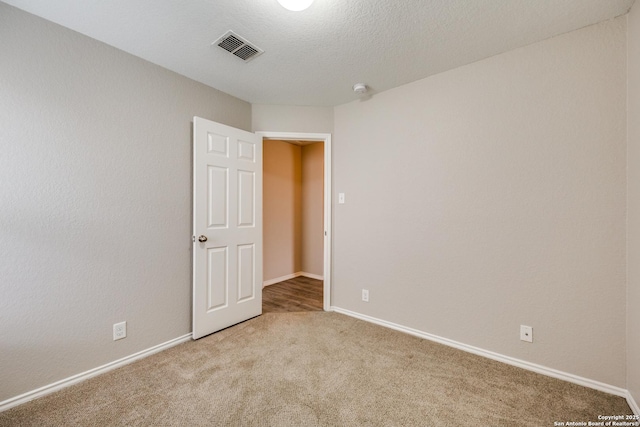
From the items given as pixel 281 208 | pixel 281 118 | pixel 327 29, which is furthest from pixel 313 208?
pixel 327 29

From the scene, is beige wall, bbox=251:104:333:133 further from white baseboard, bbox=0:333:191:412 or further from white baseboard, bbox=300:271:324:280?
white baseboard, bbox=300:271:324:280

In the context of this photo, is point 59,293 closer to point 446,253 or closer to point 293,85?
point 293,85

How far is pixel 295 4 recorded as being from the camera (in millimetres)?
1438

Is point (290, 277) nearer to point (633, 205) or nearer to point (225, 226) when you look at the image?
point (225, 226)

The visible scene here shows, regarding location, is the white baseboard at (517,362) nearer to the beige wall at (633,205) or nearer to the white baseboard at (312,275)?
the beige wall at (633,205)

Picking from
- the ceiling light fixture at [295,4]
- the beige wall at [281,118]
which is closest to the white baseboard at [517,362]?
the beige wall at [281,118]

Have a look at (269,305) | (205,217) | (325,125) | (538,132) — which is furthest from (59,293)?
(538,132)

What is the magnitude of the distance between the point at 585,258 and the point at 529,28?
5.10 ft

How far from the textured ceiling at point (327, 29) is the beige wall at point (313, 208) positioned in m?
2.43

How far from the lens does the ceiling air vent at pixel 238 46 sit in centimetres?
182

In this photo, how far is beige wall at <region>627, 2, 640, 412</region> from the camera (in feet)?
4.84

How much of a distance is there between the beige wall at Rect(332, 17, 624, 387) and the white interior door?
46.5 inches

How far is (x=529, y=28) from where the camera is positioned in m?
1.73

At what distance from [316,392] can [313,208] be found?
339 centimetres
